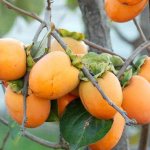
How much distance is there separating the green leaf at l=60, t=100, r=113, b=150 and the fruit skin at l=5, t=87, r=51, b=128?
0.12 feet

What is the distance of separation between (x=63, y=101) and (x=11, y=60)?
0.32 feet

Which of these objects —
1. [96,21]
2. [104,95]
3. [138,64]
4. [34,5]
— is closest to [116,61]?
[138,64]

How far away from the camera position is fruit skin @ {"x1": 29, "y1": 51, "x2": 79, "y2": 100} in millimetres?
663

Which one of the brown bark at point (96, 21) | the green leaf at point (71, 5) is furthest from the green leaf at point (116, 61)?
the green leaf at point (71, 5)

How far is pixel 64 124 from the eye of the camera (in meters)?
0.76

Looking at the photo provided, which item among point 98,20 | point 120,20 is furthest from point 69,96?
point 98,20

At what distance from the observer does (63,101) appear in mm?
743

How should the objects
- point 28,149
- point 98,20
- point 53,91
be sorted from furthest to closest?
point 28,149
point 98,20
point 53,91

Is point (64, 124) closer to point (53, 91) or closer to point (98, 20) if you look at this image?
point (53, 91)

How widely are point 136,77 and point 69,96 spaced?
9 centimetres

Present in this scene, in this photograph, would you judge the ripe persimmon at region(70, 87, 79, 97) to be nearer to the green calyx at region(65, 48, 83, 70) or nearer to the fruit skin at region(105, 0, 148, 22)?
the green calyx at region(65, 48, 83, 70)

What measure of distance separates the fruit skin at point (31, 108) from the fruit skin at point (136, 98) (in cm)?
10

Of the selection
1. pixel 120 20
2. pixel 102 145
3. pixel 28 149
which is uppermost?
pixel 120 20

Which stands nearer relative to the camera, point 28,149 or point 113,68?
point 113,68
